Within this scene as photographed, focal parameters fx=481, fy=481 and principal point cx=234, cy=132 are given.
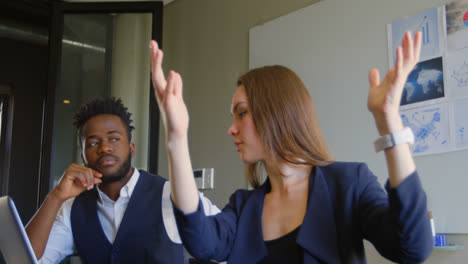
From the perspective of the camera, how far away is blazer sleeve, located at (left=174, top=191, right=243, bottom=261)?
1.03 m

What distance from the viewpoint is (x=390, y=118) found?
89cm

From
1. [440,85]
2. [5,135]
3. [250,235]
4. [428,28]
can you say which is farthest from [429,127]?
[5,135]

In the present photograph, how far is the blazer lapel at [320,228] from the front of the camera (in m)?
1.05

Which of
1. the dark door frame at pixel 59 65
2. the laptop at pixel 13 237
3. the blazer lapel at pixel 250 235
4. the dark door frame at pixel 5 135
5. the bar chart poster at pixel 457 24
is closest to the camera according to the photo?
the blazer lapel at pixel 250 235

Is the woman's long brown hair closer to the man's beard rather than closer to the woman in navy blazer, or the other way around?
the woman in navy blazer

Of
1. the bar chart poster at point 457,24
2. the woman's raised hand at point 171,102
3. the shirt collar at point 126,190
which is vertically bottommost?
the shirt collar at point 126,190

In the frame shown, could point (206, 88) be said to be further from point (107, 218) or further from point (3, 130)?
point (3, 130)

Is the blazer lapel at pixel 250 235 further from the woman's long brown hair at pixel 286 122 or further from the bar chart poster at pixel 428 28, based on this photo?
the bar chart poster at pixel 428 28

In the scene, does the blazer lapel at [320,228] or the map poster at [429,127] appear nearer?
the blazer lapel at [320,228]

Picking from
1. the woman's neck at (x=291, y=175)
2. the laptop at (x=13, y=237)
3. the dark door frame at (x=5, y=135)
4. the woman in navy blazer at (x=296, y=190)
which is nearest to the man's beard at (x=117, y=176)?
the laptop at (x=13, y=237)

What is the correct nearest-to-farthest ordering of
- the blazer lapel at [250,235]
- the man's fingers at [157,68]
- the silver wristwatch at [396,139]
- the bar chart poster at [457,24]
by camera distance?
the silver wristwatch at [396,139] → the man's fingers at [157,68] → the blazer lapel at [250,235] → the bar chart poster at [457,24]

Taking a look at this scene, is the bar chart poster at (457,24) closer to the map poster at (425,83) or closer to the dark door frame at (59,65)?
the map poster at (425,83)

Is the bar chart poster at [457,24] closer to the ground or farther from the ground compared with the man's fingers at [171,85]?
farther from the ground

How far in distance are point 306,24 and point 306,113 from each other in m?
1.71
